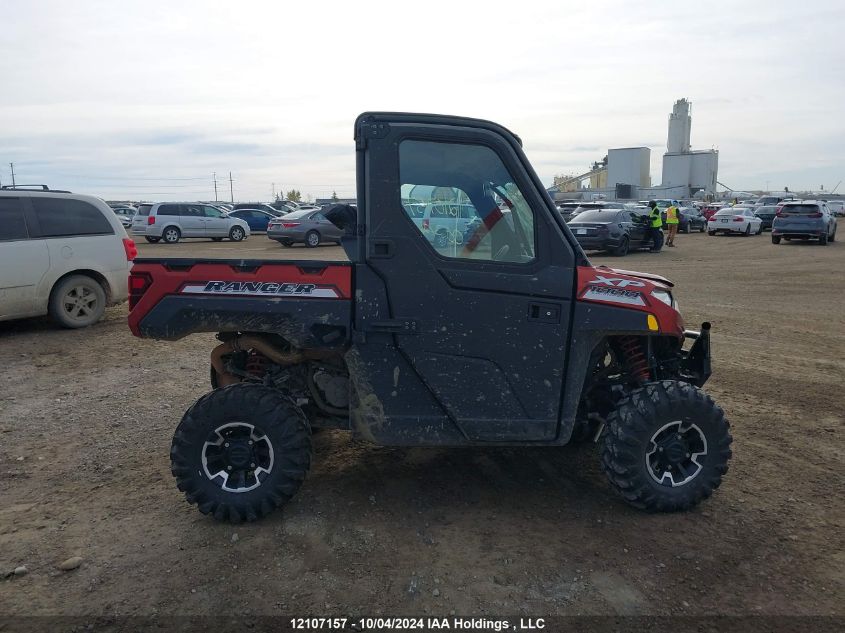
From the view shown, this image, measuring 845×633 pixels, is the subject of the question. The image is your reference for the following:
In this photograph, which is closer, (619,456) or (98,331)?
(619,456)

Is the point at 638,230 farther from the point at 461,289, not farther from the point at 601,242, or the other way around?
the point at 461,289

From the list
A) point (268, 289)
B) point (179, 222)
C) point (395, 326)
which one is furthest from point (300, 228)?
point (395, 326)

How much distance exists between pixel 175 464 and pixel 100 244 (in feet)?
21.4

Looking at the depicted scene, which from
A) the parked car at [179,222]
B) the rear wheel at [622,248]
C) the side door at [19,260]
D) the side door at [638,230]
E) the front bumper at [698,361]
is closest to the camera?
the front bumper at [698,361]

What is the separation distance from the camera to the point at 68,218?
29.9ft

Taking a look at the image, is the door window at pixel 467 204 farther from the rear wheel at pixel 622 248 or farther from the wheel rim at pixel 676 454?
the rear wheel at pixel 622 248

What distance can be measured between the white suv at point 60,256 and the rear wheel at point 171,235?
19.2 metres

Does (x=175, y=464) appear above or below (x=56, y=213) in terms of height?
below

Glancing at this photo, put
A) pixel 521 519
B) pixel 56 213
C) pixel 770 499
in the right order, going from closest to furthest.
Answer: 1. pixel 521 519
2. pixel 770 499
3. pixel 56 213

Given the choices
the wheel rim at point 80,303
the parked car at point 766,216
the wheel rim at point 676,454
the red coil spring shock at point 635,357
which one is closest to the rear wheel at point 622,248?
the wheel rim at point 80,303

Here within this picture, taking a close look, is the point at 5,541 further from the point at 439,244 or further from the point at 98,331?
the point at 98,331

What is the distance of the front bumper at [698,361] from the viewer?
447 centimetres

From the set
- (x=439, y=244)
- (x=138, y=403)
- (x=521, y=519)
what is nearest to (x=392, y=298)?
(x=439, y=244)

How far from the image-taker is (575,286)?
383cm
